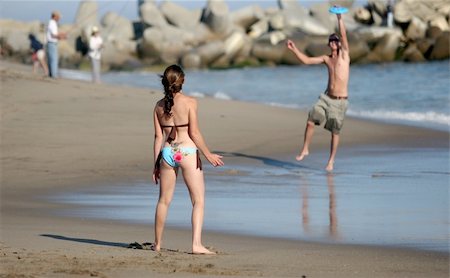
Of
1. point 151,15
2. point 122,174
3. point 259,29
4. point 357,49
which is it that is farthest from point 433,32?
point 122,174

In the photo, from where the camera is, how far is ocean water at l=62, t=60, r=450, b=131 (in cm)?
2070

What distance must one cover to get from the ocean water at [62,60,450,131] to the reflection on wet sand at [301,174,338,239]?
259 inches

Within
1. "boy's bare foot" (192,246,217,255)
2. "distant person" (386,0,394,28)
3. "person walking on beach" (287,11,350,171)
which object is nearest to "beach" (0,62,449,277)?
"boy's bare foot" (192,246,217,255)

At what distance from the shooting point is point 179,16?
52000 millimetres

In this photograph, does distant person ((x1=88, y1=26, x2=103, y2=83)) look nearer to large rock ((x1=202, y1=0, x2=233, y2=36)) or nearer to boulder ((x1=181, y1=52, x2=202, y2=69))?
boulder ((x1=181, y1=52, x2=202, y2=69))

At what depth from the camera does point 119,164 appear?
12.1 meters

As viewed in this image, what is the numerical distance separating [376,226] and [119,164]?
454 centimetres

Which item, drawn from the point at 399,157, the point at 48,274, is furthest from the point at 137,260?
the point at 399,157

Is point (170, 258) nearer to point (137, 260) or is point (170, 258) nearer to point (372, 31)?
point (137, 260)

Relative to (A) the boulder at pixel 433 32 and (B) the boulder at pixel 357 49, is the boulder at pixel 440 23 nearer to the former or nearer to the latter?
(A) the boulder at pixel 433 32

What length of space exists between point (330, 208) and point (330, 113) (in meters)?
3.09

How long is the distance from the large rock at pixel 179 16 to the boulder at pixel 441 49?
12068 millimetres

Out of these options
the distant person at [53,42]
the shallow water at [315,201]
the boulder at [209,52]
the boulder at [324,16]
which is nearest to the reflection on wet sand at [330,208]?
the shallow water at [315,201]

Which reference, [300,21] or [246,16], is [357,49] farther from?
[246,16]
